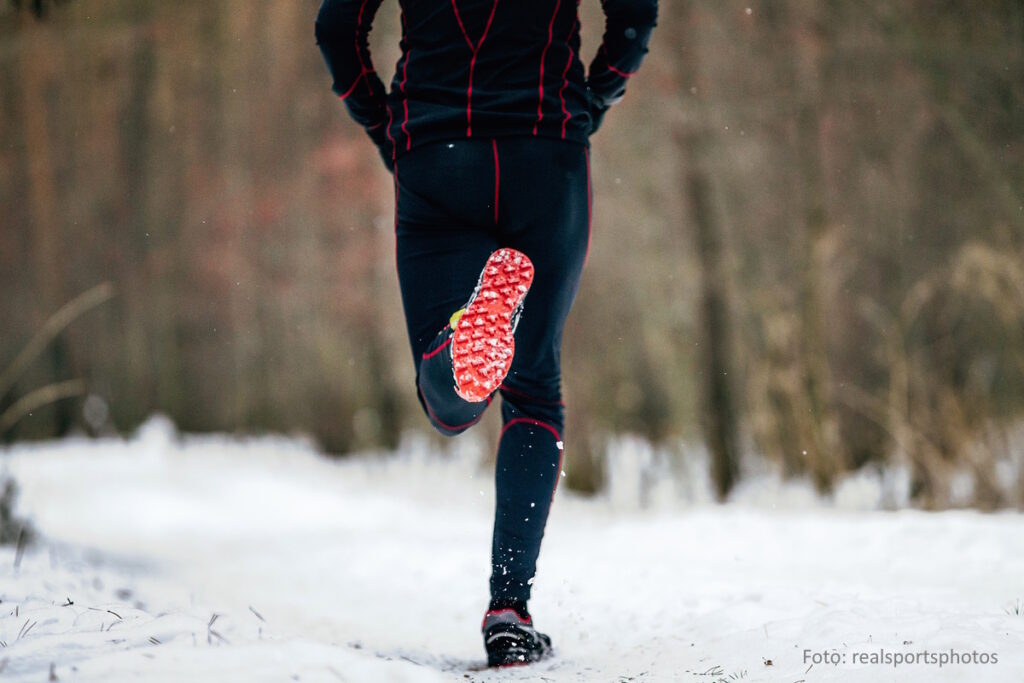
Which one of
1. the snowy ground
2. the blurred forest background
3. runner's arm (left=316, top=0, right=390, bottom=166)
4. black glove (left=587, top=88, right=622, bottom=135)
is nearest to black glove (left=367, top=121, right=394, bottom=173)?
runner's arm (left=316, top=0, right=390, bottom=166)

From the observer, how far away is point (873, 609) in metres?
1.52

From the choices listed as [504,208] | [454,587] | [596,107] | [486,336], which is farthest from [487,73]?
[454,587]

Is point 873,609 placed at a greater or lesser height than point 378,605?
greater

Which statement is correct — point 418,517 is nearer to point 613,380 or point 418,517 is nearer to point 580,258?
point 613,380

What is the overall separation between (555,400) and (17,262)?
6.22 m

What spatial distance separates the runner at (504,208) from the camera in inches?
54.2

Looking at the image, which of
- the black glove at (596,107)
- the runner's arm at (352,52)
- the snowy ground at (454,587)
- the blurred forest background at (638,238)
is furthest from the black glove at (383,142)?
the blurred forest background at (638,238)

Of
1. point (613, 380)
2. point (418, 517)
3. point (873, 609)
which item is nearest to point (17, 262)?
point (418, 517)

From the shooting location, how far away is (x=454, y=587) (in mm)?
2406

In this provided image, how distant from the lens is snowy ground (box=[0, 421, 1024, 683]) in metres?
1.13

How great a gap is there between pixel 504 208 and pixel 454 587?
4.52 ft

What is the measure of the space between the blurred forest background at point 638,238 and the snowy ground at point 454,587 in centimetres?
71

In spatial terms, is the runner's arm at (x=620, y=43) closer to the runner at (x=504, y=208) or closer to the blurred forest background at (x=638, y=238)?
the runner at (x=504, y=208)

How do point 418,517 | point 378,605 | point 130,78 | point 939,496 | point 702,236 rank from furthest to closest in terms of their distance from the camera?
point 130,78
point 702,236
point 418,517
point 939,496
point 378,605
